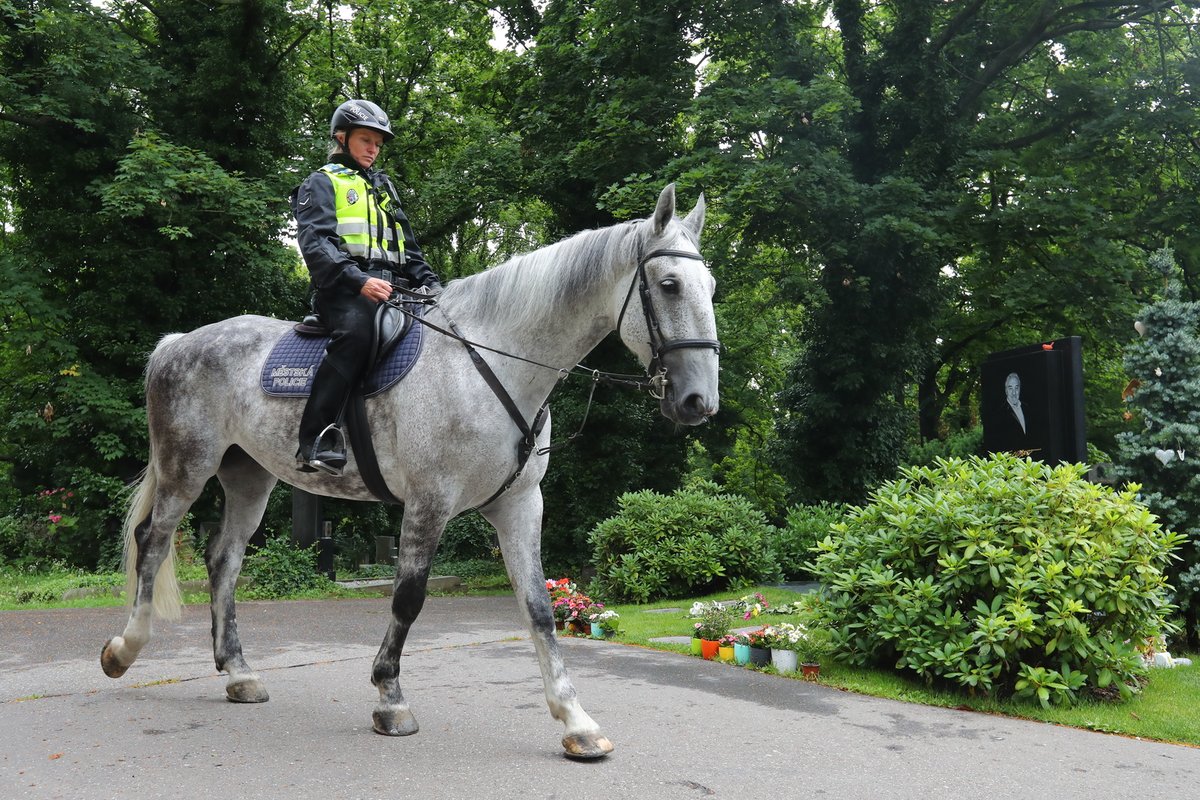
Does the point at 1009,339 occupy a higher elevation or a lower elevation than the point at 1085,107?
lower

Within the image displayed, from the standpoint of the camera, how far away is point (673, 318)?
4059 millimetres

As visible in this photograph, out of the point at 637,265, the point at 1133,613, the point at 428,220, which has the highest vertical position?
the point at 428,220

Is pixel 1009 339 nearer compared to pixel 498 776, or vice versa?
pixel 498 776

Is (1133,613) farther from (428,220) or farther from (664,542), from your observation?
(428,220)

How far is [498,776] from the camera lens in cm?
386

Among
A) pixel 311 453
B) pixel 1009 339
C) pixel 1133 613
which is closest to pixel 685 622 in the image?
pixel 1133 613

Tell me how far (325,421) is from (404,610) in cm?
106

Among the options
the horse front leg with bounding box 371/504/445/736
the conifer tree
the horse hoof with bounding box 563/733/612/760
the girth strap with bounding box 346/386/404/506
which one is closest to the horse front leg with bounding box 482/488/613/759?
the horse hoof with bounding box 563/733/612/760

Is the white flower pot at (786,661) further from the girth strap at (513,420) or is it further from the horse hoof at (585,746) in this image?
the girth strap at (513,420)

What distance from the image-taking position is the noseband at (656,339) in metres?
3.99

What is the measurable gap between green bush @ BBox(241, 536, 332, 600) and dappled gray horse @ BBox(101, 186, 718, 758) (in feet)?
26.4

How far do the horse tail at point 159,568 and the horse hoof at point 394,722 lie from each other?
178 centimetres

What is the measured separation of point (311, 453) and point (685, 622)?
5593 mm

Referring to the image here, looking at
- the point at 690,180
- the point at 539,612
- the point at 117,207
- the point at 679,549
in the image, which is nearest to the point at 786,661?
the point at 539,612
